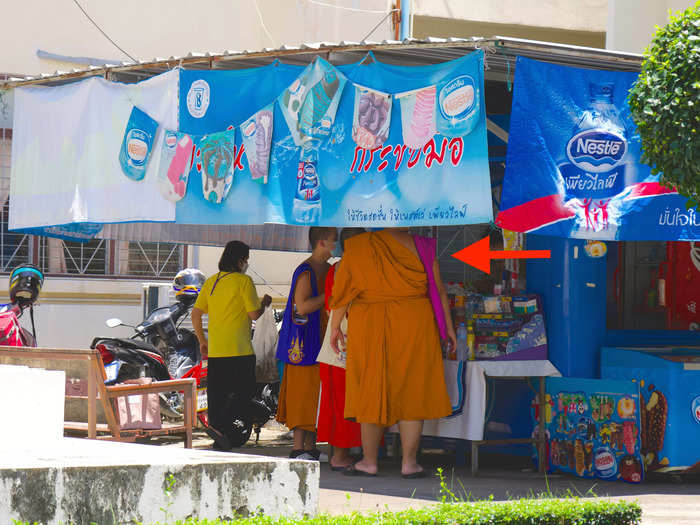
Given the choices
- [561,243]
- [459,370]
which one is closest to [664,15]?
[561,243]

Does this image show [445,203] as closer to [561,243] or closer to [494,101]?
[561,243]

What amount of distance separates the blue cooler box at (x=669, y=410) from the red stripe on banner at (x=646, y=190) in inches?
48.2

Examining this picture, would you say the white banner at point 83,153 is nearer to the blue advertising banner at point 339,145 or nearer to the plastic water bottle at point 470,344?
the blue advertising banner at point 339,145

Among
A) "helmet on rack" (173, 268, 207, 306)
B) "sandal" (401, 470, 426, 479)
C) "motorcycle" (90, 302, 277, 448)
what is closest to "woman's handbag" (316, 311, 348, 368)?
"sandal" (401, 470, 426, 479)

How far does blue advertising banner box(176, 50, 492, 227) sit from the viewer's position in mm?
7016

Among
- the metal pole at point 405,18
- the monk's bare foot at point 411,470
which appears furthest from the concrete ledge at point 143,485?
the metal pole at point 405,18

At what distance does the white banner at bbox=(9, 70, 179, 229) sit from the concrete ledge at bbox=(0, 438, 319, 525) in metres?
3.42

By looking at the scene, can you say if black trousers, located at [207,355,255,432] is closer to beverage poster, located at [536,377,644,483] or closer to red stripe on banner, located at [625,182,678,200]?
beverage poster, located at [536,377,644,483]

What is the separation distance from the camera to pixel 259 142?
7.96 m

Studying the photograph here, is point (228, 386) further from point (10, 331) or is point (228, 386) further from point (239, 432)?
point (10, 331)

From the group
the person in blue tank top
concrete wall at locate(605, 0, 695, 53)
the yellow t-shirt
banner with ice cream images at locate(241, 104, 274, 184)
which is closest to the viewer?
banner with ice cream images at locate(241, 104, 274, 184)

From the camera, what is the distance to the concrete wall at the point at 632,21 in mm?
15562

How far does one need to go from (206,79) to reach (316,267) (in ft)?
5.71

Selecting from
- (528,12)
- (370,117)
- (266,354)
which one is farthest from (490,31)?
(370,117)
